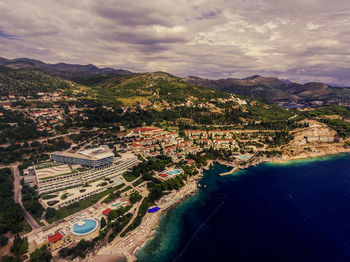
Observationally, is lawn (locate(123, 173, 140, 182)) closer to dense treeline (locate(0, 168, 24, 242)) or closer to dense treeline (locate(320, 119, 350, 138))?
dense treeline (locate(0, 168, 24, 242))

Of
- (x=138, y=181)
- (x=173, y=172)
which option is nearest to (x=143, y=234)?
(x=138, y=181)

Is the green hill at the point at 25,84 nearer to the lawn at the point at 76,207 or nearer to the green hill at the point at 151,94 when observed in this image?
the green hill at the point at 151,94

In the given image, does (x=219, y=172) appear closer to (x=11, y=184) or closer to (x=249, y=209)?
(x=249, y=209)

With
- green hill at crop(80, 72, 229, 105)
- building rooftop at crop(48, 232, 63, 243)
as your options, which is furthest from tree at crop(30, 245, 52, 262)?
green hill at crop(80, 72, 229, 105)

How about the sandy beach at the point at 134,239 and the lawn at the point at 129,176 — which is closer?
the sandy beach at the point at 134,239

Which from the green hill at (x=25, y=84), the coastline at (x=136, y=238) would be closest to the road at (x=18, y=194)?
the coastline at (x=136, y=238)
